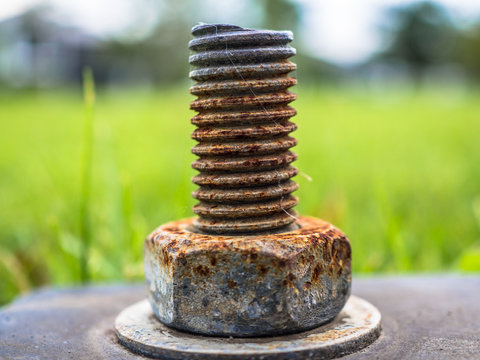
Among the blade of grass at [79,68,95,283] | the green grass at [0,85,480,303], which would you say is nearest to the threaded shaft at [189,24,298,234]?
the green grass at [0,85,480,303]

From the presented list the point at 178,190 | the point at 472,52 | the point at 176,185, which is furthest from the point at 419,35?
the point at 178,190

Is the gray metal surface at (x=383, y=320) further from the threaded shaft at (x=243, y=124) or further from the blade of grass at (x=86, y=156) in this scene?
the threaded shaft at (x=243, y=124)

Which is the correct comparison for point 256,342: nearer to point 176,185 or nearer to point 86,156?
point 86,156

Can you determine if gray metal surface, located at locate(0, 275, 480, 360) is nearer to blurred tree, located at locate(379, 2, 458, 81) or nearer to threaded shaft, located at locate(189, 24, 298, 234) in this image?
threaded shaft, located at locate(189, 24, 298, 234)

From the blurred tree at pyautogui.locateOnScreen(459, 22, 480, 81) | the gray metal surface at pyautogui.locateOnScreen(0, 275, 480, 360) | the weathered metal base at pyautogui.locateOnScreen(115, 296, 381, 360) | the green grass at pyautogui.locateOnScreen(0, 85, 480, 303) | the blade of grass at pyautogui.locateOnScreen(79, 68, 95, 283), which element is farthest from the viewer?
the blurred tree at pyautogui.locateOnScreen(459, 22, 480, 81)

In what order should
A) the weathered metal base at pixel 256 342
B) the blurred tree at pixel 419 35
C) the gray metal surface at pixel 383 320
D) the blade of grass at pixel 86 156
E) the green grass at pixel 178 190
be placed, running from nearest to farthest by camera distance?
→ the weathered metal base at pixel 256 342 < the gray metal surface at pixel 383 320 < the blade of grass at pixel 86 156 < the green grass at pixel 178 190 < the blurred tree at pixel 419 35

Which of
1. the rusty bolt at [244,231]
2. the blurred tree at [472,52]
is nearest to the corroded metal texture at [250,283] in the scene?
the rusty bolt at [244,231]
